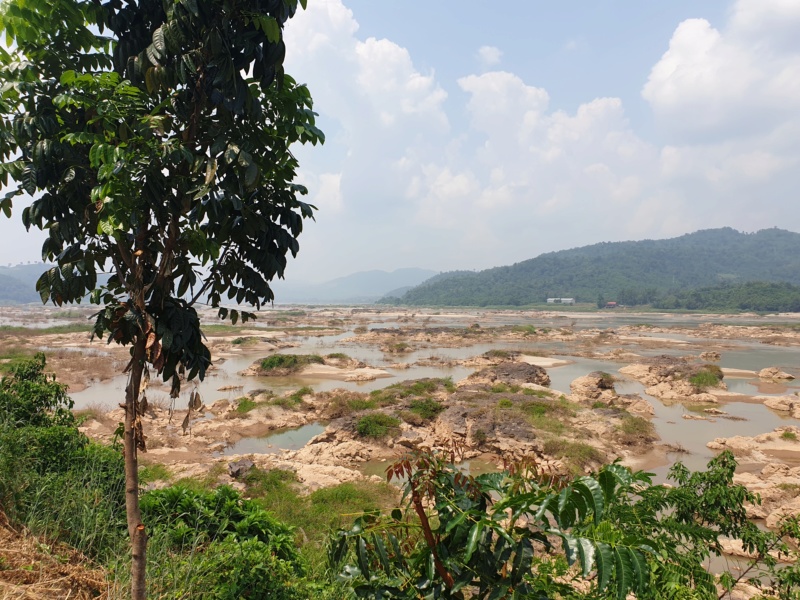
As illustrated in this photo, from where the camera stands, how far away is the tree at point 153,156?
7.20 feet

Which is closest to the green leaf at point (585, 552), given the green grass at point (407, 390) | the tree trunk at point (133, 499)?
the tree trunk at point (133, 499)

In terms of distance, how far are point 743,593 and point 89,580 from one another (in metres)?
8.37

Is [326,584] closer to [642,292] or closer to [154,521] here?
[154,521]

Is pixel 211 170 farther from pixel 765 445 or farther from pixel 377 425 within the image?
pixel 765 445

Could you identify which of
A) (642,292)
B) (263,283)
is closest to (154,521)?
(263,283)

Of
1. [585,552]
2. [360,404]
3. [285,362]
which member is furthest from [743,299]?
[585,552]

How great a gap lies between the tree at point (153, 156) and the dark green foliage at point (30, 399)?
4705 mm

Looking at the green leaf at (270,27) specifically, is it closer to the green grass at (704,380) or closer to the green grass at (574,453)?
the green grass at (574,453)

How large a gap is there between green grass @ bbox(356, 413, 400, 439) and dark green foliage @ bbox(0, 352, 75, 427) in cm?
873

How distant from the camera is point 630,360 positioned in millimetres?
33812

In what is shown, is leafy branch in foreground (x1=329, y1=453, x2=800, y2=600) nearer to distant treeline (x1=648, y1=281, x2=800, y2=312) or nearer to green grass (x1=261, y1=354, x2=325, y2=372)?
green grass (x1=261, y1=354, x2=325, y2=372)

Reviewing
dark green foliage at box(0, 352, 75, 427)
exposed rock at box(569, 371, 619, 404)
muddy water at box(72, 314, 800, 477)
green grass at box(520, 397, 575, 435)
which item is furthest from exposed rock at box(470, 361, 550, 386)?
dark green foliage at box(0, 352, 75, 427)

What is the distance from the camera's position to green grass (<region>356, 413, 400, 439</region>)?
14.0 m

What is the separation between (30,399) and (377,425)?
31.7 feet
